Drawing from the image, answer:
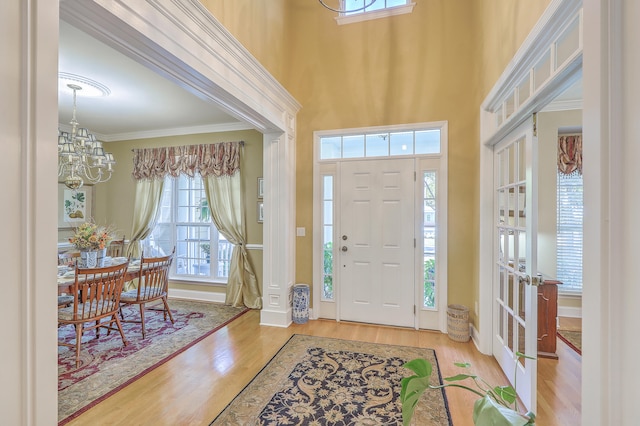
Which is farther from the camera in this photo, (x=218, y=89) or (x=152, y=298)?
(x=152, y=298)

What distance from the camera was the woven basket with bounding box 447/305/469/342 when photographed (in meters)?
3.10

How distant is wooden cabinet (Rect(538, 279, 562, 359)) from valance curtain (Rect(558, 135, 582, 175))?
1.97 meters

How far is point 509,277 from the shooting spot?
7.72ft

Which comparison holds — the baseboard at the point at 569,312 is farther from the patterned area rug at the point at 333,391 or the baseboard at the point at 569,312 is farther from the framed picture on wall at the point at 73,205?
the framed picture on wall at the point at 73,205

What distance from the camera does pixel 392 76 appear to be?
11.7ft

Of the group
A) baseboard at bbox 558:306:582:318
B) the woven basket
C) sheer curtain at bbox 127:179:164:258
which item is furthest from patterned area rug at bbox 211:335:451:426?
sheer curtain at bbox 127:179:164:258

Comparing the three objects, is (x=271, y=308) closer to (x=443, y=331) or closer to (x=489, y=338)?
(x=443, y=331)

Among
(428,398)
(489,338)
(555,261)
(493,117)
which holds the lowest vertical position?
(428,398)

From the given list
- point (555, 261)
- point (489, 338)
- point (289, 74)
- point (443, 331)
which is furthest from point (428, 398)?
point (289, 74)
